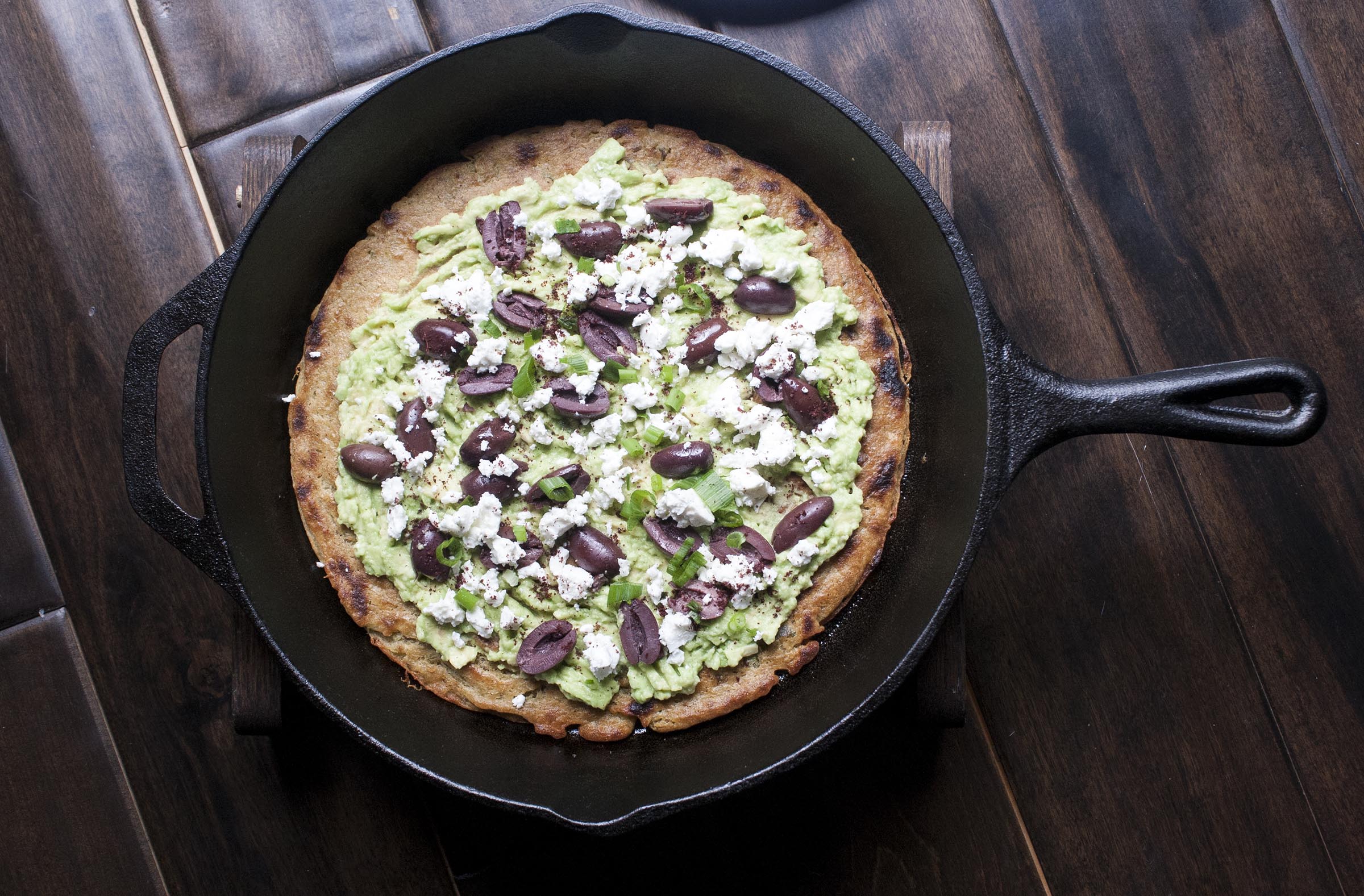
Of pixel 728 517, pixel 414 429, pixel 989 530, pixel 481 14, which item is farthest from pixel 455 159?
pixel 989 530

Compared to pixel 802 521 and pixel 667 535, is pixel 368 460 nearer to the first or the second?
pixel 667 535

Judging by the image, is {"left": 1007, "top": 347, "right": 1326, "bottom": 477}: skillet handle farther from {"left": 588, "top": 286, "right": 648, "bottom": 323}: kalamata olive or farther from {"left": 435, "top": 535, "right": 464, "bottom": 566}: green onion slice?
{"left": 435, "top": 535, "right": 464, "bottom": 566}: green onion slice

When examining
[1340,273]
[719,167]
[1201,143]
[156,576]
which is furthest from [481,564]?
[1340,273]

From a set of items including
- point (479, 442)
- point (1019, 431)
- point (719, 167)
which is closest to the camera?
point (1019, 431)

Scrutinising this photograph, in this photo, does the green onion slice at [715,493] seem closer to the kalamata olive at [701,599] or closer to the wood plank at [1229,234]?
the kalamata olive at [701,599]

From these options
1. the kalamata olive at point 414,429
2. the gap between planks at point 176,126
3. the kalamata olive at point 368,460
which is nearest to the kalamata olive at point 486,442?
the kalamata olive at point 414,429

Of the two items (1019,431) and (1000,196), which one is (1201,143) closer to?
(1000,196)
